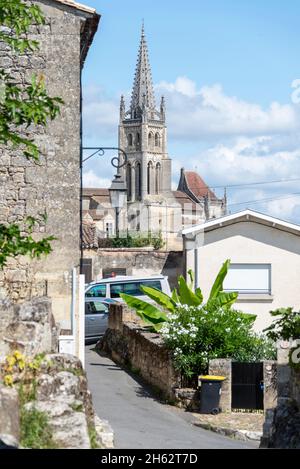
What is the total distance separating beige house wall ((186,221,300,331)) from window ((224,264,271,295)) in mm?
166

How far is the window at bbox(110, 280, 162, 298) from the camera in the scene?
31295 mm

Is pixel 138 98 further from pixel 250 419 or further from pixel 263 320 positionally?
pixel 250 419

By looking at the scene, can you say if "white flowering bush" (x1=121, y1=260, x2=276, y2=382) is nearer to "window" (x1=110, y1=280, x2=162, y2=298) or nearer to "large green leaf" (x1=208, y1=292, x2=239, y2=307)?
"large green leaf" (x1=208, y1=292, x2=239, y2=307)

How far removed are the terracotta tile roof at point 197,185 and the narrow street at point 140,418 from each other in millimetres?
156034

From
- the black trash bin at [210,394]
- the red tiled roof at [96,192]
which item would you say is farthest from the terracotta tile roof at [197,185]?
the black trash bin at [210,394]

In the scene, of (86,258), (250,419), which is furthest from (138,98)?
(250,419)

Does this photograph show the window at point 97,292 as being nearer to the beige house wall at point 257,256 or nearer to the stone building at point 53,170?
the beige house wall at point 257,256

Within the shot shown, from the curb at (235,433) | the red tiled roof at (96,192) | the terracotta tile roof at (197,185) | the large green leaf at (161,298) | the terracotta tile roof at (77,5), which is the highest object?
the terracotta tile roof at (197,185)

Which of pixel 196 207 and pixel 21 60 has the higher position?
pixel 196 207

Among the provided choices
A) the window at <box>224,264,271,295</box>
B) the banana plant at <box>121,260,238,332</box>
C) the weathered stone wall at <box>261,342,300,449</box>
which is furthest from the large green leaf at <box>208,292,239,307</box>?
the weathered stone wall at <box>261,342,300,449</box>

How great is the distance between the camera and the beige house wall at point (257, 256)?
1131 inches
